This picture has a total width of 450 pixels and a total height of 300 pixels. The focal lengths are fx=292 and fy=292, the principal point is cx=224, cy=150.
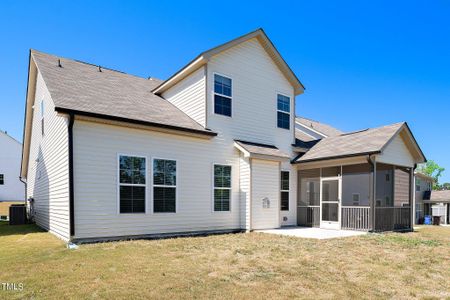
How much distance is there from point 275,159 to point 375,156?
375 centimetres

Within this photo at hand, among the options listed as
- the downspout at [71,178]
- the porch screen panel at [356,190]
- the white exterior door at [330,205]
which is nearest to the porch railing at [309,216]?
the white exterior door at [330,205]

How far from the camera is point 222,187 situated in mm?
11328

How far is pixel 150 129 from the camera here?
31.5 ft

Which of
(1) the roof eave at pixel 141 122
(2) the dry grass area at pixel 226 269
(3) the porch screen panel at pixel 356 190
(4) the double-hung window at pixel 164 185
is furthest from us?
(3) the porch screen panel at pixel 356 190

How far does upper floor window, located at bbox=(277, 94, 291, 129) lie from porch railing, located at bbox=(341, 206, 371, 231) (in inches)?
178

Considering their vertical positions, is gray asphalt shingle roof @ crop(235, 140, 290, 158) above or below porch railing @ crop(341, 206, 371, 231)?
above

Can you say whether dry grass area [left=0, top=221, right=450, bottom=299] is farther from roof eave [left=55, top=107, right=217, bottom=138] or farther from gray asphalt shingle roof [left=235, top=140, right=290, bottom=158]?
gray asphalt shingle roof [left=235, top=140, right=290, bottom=158]

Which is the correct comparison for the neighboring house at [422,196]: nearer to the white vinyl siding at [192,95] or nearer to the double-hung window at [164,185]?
the white vinyl siding at [192,95]

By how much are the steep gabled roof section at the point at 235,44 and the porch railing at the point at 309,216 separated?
Answer: 5.58 metres

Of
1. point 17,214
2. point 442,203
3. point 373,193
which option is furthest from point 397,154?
point 442,203

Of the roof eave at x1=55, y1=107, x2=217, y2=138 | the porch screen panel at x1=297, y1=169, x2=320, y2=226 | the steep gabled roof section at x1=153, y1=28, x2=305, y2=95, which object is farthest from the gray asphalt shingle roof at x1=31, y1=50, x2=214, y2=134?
the porch screen panel at x1=297, y1=169, x2=320, y2=226

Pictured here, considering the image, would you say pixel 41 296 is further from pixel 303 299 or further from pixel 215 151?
pixel 215 151

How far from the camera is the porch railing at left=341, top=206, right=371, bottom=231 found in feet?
37.9

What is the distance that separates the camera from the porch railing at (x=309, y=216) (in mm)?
13195
